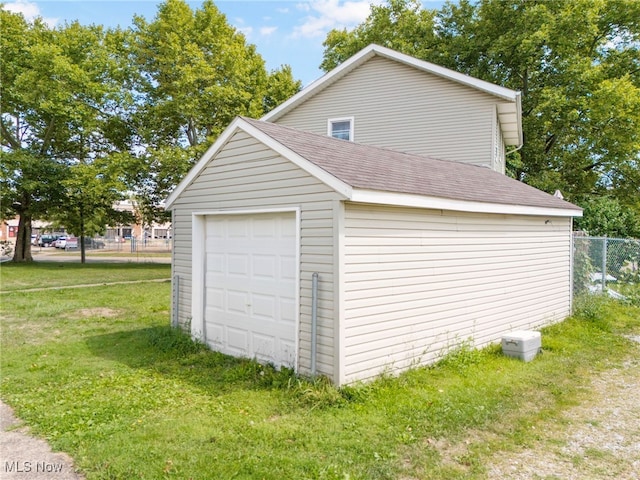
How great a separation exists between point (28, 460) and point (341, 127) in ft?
40.4

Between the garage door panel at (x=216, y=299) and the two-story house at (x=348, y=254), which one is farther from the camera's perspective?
the garage door panel at (x=216, y=299)

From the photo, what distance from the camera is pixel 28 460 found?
3.72 meters

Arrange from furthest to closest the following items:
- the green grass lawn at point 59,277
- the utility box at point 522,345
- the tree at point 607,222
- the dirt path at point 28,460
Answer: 1. the tree at point 607,222
2. the green grass lawn at point 59,277
3. the utility box at point 522,345
4. the dirt path at point 28,460

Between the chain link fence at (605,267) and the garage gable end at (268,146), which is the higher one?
the garage gable end at (268,146)

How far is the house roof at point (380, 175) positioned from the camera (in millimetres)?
5145

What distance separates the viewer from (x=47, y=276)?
1786cm

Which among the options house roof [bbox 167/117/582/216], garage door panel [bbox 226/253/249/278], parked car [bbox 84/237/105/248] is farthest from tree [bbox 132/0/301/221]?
parked car [bbox 84/237/105/248]

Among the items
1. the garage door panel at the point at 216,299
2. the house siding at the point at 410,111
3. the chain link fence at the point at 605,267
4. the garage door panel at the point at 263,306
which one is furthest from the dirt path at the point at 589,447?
the house siding at the point at 410,111

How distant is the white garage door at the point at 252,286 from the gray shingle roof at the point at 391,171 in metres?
0.96

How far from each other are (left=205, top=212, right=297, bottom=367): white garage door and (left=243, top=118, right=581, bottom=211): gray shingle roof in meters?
0.96

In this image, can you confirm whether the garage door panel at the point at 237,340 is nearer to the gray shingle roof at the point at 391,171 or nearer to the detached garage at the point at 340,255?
the detached garage at the point at 340,255

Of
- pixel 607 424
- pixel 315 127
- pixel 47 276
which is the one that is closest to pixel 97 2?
pixel 315 127

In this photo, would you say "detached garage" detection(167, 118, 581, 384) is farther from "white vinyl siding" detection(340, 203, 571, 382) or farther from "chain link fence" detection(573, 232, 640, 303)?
"chain link fence" detection(573, 232, 640, 303)

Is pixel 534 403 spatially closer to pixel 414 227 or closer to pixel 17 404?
pixel 414 227
